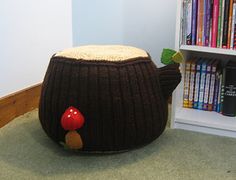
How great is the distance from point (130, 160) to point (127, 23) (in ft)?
2.51

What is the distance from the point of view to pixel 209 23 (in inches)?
49.3

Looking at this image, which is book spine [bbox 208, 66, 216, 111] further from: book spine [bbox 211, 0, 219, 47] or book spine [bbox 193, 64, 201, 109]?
book spine [bbox 211, 0, 219, 47]

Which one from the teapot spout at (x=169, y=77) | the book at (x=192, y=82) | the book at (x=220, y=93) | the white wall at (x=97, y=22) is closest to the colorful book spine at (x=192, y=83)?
the book at (x=192, y=82)

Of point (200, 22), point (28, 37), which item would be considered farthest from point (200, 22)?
point (28, 37)

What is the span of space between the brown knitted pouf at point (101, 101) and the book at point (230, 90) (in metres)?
0.36

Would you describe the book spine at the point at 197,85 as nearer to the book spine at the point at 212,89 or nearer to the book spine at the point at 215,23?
the book spine at the point at 212,89

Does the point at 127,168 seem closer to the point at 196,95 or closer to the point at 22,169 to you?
the point at 22,169

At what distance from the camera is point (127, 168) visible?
108 cm

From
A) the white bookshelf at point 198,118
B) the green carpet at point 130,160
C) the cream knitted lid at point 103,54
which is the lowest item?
the green carpet at point 130,160

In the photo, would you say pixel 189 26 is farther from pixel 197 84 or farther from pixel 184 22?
pixel 197 84

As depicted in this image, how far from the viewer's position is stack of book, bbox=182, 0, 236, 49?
4.00 ft

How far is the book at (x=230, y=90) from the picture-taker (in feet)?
4.42

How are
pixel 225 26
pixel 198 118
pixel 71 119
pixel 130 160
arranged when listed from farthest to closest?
pixel 198 118 → pixel 225 26 → pixel 130 160 → pixel 71 119

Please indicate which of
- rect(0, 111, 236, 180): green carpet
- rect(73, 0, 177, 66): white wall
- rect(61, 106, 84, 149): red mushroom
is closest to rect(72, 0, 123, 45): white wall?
rect(73, 0, 177, 66): white wall
